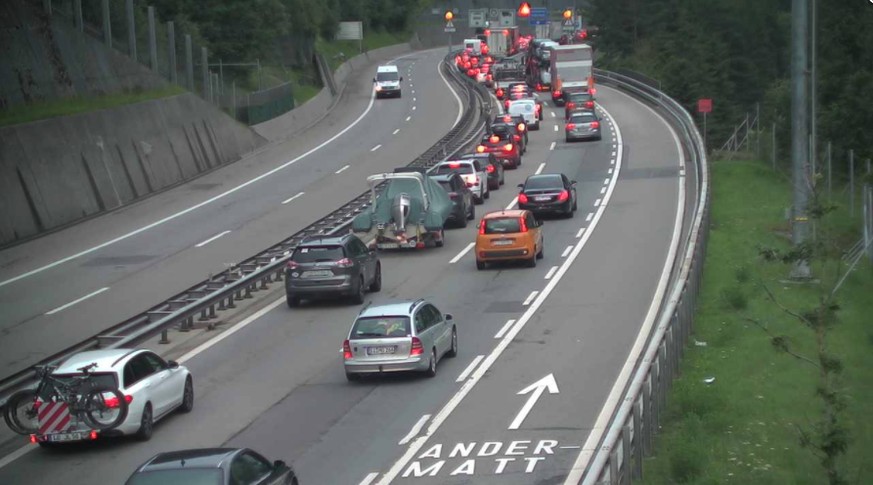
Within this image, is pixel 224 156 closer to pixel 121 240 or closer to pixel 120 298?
pixel 121 240

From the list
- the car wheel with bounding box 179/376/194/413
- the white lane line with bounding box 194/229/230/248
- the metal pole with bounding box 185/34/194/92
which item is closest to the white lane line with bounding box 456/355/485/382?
the car wheel with bounding box 179/376/194/413

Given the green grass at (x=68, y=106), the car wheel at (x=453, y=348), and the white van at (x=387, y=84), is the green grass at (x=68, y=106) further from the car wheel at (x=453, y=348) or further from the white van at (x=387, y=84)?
the white van at (x=387, y=84)

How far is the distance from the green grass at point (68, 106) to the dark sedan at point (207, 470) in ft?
106

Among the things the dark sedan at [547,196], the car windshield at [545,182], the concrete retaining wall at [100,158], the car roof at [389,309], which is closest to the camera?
the car roof at [389,309]

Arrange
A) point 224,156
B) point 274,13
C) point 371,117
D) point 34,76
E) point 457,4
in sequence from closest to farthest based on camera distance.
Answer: point 34,76 < point 224,156 < point 371,117 < point 274,13 < point 457,4

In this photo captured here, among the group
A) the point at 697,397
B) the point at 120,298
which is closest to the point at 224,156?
the point at 120,298

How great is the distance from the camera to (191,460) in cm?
1299

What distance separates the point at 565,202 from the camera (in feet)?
133

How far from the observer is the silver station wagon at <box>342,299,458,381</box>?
21.9m

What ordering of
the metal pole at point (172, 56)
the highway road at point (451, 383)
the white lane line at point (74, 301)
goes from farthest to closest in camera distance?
the metal pole at point (172, 56) < the white lane line at point (74, 301) < the highway road at point (451, 383)

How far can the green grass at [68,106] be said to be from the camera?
44.8 meters

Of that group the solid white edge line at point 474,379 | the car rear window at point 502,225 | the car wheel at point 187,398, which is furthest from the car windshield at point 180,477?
the car rear window at point 502,225

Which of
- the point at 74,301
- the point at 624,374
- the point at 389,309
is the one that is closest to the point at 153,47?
the point at 74,301

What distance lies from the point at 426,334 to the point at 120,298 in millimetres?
12582
